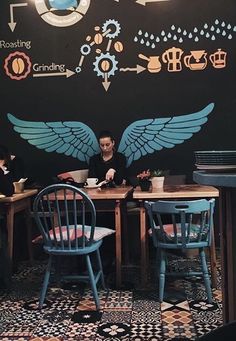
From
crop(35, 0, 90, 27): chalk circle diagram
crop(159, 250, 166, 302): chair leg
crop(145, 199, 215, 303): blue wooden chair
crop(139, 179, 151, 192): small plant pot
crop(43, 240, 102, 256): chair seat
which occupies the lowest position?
crop(159, 250, 166, 302): chair leg

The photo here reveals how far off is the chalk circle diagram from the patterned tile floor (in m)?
2.88

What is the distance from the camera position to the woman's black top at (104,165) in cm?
436

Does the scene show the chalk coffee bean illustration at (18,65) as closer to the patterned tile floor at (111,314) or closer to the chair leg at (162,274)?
the patterned tile floor at (111,314)

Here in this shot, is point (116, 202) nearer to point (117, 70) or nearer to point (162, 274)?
point (162, 274)

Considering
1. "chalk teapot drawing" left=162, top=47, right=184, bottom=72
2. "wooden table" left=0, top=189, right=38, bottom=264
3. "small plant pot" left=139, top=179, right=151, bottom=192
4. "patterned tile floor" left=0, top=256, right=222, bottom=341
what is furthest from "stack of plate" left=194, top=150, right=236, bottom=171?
"chalk teapot drawing" left=162, top=47, right=184, bottom=72

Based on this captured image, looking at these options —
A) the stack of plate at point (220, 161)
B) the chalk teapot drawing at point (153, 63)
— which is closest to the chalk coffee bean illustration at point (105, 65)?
the chalk teapot drawing at point (153, 63)

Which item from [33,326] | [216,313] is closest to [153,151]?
[216,313]

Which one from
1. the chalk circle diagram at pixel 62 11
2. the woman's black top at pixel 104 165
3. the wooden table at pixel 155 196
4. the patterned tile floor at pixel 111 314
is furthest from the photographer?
the chalk circle diagram at pixel 62 11

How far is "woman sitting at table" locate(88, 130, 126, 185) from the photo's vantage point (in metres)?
4.30

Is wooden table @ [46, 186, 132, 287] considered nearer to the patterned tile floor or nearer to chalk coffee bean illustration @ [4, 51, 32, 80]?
the patterned tile floor

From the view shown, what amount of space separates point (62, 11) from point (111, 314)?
3350 millimetres

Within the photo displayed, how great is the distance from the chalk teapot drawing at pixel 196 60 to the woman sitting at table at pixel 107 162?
3.84 ft

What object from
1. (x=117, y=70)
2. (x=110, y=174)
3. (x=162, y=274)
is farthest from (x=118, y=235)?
(x=117, y=70)

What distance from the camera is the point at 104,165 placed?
4.40 m
